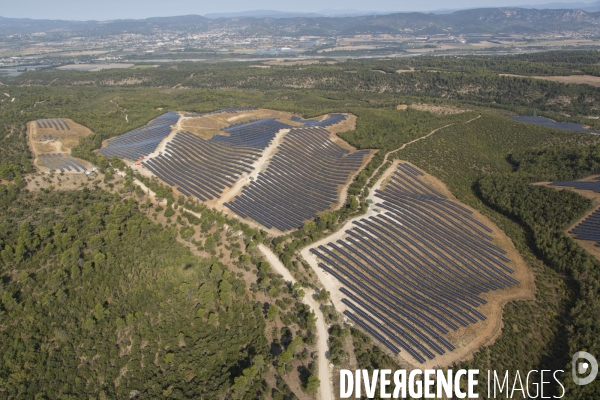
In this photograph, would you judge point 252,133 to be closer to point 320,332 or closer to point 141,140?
point 141,140

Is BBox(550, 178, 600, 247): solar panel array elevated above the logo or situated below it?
above

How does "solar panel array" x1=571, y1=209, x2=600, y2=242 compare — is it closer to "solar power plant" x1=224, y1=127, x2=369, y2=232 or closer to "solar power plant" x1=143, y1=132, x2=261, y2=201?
"solar power plant" x1=224, y1=127, x2=369, y2=232

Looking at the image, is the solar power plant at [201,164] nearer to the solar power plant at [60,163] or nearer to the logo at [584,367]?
the solar power plant at [60,163]

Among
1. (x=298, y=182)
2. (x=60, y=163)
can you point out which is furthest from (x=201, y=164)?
(x=60, y=163)

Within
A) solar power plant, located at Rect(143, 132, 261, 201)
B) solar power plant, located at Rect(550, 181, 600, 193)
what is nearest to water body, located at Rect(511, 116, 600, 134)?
solar power plant, located at Rect(550, 181, 600, 193)

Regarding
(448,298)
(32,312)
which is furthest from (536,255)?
(32,312)

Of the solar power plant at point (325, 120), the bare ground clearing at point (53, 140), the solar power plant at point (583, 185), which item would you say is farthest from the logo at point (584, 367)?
the bare ground clearing at point (53, 140)
